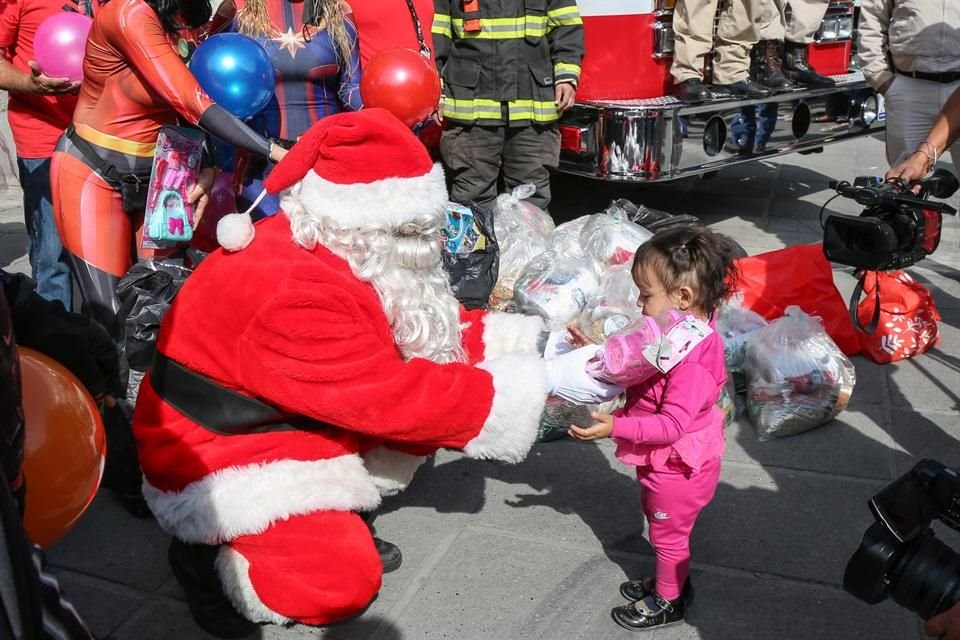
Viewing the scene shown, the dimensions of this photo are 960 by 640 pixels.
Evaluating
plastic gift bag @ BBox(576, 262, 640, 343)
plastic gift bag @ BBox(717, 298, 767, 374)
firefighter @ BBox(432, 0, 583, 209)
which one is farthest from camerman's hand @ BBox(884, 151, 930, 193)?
firefighter @ BBox(432, 0, 583, 209)

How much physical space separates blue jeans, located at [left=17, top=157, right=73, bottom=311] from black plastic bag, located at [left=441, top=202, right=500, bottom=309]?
68.3 inches

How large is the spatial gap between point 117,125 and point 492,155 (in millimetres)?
2044

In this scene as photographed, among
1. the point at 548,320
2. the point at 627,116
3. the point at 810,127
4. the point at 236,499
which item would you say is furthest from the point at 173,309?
the point at 810,127

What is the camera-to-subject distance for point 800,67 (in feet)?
18.7

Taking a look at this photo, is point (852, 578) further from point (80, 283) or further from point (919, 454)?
point (80, 283)

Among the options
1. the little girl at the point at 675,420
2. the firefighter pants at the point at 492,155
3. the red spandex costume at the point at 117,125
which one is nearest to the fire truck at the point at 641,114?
the firefighter pants at the point at 492,155

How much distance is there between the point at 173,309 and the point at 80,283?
119 cm

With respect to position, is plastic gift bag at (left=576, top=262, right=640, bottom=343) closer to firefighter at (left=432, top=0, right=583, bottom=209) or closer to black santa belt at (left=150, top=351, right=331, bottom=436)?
firefighter at (left=432, top=0, right=583, bottom=209)

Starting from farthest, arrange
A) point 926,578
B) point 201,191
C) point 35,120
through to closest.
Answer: point 35,120 → point 201,191 → point 926,578

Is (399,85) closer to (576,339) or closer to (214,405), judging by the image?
(576,339)

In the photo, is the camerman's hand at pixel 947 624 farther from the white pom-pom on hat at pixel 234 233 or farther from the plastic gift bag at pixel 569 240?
the plastic gift bag at pixel 569 240

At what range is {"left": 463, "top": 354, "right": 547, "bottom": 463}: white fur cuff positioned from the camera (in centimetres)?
233

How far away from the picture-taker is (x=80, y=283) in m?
3.35

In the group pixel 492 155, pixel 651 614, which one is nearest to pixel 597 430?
pixel 651 614
